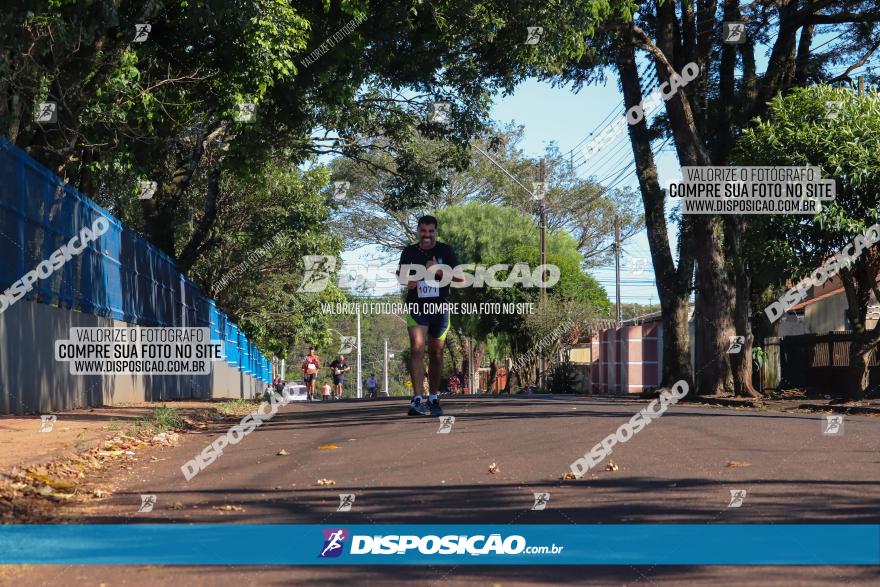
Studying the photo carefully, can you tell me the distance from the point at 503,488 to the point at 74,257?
935 cm

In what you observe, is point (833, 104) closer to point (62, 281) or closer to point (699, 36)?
point (699, 36)

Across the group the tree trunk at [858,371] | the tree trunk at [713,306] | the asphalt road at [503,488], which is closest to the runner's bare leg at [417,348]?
the asphalt road at [503,488]

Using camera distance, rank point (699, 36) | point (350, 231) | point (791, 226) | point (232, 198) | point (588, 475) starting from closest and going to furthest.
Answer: point (588, 475) < point (791, 226) < point (699, 36) < point (232, 198) < point (350, 231)

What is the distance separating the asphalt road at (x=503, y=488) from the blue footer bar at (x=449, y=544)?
15cm

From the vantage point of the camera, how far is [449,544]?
16.7 ft

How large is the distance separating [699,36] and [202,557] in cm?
2016

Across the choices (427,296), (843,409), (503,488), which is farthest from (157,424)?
(843,409)

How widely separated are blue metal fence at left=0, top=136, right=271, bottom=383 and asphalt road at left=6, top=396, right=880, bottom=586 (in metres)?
3.33

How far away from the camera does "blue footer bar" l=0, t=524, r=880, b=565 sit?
476 cm

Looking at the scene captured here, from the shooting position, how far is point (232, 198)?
38.6 metres

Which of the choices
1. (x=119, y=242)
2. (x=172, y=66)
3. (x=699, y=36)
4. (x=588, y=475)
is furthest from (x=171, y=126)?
(x=588, y=475)

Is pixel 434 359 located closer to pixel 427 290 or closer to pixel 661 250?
pixel 427 290

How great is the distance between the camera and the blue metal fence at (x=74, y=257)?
12.2 meters

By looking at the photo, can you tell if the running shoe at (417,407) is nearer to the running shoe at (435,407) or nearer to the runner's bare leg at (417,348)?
the running shoe at (435,407)
